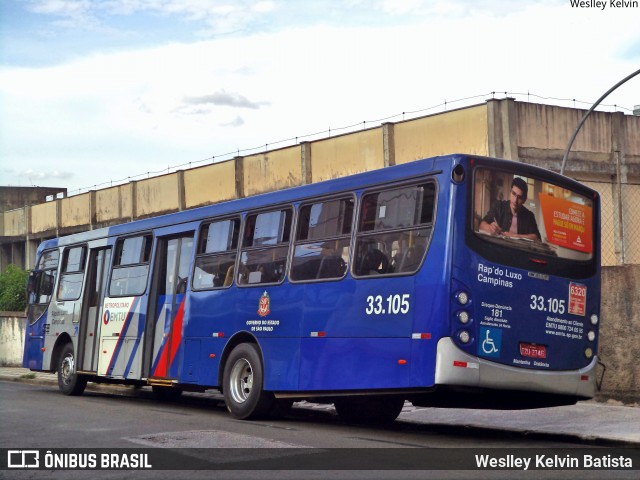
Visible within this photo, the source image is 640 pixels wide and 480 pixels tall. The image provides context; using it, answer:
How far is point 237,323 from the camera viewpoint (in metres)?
14.6

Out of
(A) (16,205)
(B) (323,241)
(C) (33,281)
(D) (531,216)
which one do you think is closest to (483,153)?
(C) (33,281)

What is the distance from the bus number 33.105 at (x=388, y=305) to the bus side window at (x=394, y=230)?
297mm

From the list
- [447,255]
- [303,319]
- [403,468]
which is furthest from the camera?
[303,319]

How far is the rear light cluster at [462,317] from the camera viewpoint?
11047 mm

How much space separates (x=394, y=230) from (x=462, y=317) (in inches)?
57.5

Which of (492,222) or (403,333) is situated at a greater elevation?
(492,222)

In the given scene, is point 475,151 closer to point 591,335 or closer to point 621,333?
point 621,333

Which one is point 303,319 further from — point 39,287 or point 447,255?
point 39,287

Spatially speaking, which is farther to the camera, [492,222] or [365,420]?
[365,420]

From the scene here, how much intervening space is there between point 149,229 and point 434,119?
1906 centimetres

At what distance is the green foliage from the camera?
152 feet

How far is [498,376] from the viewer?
11266mm

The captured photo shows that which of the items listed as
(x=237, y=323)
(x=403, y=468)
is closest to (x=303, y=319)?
(x=237, y=323)

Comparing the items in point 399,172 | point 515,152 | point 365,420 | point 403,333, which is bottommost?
point 365,420
